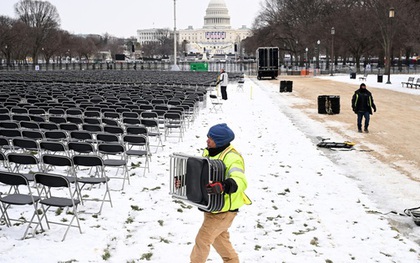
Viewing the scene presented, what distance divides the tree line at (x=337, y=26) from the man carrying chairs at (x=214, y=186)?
1630 inches

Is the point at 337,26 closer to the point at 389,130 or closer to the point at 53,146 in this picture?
the point at 389,130

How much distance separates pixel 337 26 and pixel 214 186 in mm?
65964

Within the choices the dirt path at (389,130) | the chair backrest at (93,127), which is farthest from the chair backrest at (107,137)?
the dirt path at (389,130)

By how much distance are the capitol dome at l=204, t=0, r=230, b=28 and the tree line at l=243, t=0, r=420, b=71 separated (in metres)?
94.3

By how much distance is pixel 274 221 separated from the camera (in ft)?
24.1

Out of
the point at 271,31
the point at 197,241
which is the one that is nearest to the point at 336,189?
the point at 197,241

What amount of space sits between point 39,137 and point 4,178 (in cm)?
424

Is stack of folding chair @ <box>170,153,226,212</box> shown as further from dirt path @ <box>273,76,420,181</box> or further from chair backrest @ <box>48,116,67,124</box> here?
chair backrest @ <box>48,116,67,124</box>

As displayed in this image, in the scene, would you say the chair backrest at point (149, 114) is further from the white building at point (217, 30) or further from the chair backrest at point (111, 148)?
the white building at point (217, 30)

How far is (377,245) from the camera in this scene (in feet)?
21.4

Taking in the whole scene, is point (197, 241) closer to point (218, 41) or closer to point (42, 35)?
point (42, 35)

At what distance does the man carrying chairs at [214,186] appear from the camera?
465cm

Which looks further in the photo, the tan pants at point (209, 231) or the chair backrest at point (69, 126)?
the chair backrest at point (69, 126)

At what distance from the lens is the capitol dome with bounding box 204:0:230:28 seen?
184 meters
